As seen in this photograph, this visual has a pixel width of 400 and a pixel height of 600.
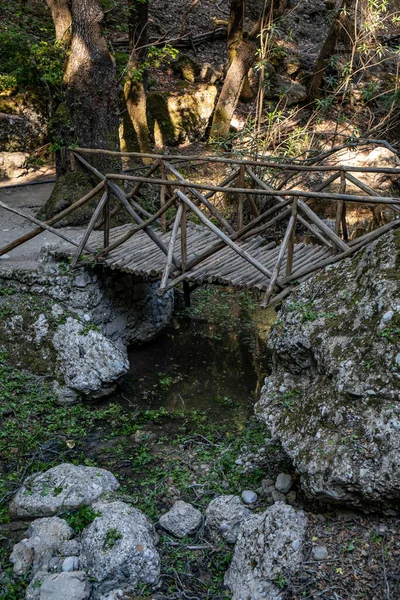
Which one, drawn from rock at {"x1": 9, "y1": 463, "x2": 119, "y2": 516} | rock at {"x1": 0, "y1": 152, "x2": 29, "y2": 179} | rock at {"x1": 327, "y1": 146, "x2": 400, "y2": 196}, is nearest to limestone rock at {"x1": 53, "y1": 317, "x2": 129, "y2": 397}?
rock at {"x1": 9, "y1": 463, "x2": 119, "y2": 516}

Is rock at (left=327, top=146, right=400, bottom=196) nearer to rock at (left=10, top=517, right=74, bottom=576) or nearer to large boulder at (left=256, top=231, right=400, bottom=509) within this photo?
large boulder at (left=256, top=231, right=400, bottom=509)

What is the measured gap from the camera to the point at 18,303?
7.06 metres

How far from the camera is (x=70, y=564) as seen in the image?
14.1 ft

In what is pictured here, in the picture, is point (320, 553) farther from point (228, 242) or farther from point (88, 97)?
point (88, 97)

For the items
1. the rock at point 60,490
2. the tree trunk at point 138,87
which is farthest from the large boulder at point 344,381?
the tree trunk at point 138,87

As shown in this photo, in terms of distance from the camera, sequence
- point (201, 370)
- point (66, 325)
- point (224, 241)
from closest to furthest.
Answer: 1. point (224, 241)
2. point (66, 325)
3. point (201, 370)

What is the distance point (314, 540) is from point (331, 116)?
451 inches

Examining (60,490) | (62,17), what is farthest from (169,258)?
(62,17)

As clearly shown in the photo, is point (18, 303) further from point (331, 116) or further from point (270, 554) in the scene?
point (331, 116)

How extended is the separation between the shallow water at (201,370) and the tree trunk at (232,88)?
181 inches

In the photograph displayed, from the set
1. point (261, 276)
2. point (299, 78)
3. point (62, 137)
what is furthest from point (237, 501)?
point (299, 78)

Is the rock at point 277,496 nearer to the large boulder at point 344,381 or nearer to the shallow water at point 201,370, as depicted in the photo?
the large boulder at point 344,381

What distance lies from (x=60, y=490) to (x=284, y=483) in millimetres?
1762

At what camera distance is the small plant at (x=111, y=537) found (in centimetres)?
428
